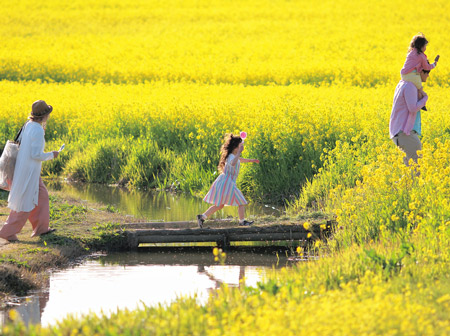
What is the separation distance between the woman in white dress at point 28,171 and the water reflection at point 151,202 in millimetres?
3140

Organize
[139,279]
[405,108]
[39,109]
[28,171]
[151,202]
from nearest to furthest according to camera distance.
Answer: [139,279], [39,109], [28,171], [405,108], [151,202]

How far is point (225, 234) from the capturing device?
1005 centimetres

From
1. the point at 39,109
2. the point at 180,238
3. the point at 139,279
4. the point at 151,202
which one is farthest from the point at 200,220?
the point at 151,202

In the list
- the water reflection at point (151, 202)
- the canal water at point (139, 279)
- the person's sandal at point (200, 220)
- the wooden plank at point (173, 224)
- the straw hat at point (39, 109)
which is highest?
the straw hat at point (39, 109)

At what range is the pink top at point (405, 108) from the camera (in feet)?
34.3

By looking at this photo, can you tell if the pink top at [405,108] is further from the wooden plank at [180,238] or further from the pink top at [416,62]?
the wooden plank at [180,238]

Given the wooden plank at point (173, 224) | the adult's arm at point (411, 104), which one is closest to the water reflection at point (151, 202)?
the wooden plank at point (173, 224)

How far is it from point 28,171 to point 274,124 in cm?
621

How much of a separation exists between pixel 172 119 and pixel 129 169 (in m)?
1.81

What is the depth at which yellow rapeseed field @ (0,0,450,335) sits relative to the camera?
5754mm

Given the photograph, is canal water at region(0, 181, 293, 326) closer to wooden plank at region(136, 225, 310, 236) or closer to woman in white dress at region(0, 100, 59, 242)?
wooden plank at region(136, 225, 310, 236)

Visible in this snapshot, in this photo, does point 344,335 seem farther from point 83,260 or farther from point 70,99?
point 70,99

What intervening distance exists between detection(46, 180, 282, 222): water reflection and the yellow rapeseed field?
49 cm

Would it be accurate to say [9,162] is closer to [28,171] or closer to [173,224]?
[28,171]
